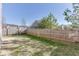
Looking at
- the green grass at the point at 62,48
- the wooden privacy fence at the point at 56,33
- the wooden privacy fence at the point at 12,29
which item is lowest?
the green grass at the point at 62,48

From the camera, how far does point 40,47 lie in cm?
124

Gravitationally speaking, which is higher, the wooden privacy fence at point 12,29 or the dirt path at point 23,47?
the wooden privacy fence at point 12,29

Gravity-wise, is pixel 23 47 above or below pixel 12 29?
below

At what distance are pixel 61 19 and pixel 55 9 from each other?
9 cm

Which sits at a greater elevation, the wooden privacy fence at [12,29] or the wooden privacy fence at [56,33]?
the wooden privacy fence at [12,29]

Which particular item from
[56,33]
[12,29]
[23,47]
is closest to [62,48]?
[56,33]

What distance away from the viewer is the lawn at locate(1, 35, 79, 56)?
4.04 feet

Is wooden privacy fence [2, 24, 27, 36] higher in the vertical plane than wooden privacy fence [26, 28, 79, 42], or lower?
higher

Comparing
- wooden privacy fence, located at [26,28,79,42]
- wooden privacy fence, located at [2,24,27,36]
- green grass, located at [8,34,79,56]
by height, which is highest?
wooden privacy fence, located at [2,24,27,36]

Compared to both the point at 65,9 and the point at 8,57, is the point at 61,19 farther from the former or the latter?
the point at 8,57

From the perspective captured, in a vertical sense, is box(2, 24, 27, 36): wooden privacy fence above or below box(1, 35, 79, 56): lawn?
above

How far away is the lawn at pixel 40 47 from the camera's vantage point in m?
1.23

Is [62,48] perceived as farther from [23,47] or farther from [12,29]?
[12,29]

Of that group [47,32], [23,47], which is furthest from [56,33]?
[23,47]
